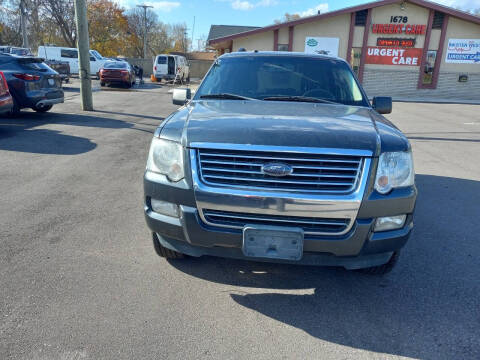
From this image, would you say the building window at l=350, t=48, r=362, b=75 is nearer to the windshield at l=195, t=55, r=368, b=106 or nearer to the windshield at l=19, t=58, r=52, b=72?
the windshield at l=19, t=58, r=52, b=72

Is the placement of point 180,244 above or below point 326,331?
above

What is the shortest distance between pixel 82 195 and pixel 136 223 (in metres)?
1.24

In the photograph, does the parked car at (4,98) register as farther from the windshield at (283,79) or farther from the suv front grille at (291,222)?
the suv front grille at (291,222)

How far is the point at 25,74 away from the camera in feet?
31.7

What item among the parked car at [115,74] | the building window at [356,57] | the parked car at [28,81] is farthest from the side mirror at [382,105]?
the building window at [356,57]

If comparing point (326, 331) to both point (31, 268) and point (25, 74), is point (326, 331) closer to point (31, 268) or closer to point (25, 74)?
point (31, 268)

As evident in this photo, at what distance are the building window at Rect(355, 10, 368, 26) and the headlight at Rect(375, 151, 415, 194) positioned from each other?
2408cm

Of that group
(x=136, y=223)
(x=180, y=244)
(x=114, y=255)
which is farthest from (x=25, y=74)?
(x=180, y=244)

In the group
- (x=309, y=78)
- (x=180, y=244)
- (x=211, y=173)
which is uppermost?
(x=309, y=78)

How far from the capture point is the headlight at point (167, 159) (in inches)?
103

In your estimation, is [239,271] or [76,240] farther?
[76,240]

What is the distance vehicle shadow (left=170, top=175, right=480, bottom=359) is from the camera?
246 cm

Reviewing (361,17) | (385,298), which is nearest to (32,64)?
(385,298)

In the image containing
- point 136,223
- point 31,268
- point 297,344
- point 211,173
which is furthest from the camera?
point 136,223
